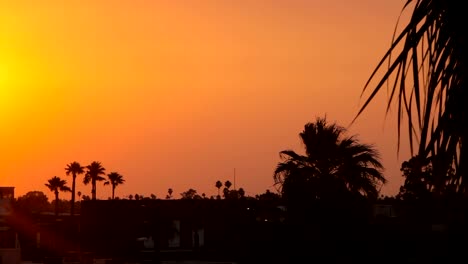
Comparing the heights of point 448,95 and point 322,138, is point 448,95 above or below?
below

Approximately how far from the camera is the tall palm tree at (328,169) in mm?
33438

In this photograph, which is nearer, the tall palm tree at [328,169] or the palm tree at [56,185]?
the tall palm tree at [328,169]

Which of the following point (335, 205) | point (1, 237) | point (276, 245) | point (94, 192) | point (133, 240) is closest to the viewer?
point (335, 205)

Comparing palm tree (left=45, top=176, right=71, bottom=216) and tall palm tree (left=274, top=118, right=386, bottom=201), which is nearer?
tall palm tree (left=274, top=118, right=386, bottom=201)

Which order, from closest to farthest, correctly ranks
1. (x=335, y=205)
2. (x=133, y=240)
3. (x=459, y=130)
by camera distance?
(x=459, y=130), (x=335, y=205), (x=133, y=240)

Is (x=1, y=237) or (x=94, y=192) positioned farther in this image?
(x=94, y=192)

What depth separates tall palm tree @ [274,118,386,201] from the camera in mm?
33438

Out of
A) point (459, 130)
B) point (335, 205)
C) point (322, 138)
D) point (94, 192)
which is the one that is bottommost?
point (459, 130)

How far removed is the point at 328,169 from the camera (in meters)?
34.2

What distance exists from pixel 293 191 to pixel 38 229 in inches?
2409

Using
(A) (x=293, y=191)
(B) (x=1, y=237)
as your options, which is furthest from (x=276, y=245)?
(B) (x=1, y=237)

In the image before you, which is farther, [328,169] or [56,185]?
[56,185]

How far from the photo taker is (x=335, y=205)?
32812mm

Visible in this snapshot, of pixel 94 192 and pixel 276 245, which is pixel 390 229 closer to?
pixel 276 245
